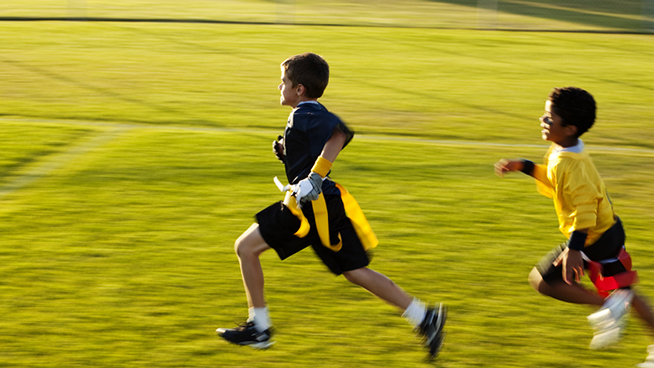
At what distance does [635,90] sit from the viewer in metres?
13.2

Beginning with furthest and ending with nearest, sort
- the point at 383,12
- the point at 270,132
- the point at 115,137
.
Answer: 1. the point at 383,12
2. the point at 270,132
3. the point at 115,137

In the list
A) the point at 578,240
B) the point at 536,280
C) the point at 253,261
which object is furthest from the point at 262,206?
the point at 578,240

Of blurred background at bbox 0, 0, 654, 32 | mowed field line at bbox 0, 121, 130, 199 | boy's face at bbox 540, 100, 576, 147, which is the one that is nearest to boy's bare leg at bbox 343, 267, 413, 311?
boy's face at bbox 540, 100, 576, 147

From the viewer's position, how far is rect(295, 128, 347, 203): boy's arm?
146 inches

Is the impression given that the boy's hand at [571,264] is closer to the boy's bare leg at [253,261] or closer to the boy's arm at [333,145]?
the boy's arm at [333,145]

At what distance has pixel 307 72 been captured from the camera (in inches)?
153

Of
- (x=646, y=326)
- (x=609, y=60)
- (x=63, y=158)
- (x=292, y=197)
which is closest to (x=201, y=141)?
(x=63, y=158)

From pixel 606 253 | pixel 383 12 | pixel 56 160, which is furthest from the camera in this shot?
pixel 383 12

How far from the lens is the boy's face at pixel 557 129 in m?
3.70

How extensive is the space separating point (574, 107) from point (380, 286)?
128 cm

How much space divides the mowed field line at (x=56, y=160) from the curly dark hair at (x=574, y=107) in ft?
16.3

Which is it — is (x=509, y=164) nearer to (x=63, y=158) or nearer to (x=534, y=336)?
(x=534, y=336)

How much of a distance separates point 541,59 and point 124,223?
12826mm

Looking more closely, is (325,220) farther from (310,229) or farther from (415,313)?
(415,313)
